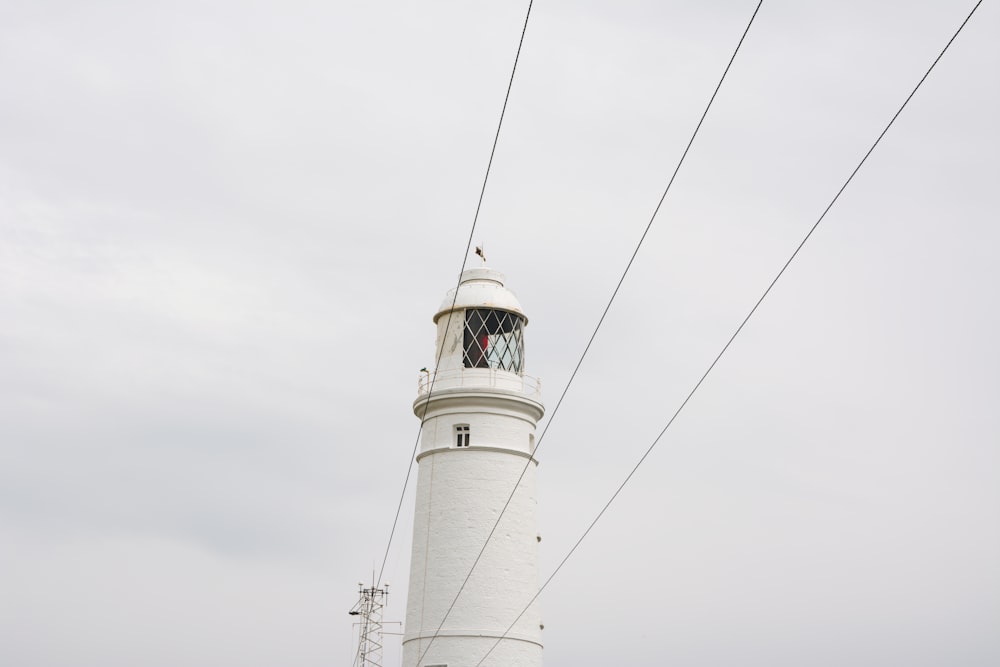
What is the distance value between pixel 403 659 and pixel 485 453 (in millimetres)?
5390

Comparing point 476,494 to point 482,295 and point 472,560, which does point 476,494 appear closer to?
point 472,560

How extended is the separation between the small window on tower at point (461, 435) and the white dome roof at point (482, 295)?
3.24m

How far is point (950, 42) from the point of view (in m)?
10.2

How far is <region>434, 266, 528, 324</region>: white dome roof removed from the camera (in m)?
27.0

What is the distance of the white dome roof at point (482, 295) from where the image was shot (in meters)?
27.0

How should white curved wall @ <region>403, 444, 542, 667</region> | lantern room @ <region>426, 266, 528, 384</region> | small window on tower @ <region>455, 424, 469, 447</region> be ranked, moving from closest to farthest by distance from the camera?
1. white curved wall @ <region>403, 444, 542, 667</region>
2. small window on tower @ <region>455, 424, 469, 447</region>
3. lantern room @ <region>426, 266, 528, 384</region>

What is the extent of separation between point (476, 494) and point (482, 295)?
532 cm

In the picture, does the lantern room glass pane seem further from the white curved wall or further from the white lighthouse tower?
the white curved wall

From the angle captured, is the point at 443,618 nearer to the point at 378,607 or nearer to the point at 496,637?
the point at 496,637

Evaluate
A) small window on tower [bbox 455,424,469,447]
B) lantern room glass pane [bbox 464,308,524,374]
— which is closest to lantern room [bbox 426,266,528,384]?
lantern room glass pane [bbox 464,308,524,374]

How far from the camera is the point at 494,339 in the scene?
2711 cm

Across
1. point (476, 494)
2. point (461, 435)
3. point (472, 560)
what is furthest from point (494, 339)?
point (472, 560)

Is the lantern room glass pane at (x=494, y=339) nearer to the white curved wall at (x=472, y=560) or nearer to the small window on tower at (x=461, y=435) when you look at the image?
the white curved wall at (x=472, y=560)

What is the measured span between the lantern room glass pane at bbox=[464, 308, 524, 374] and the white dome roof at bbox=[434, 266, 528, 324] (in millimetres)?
196
